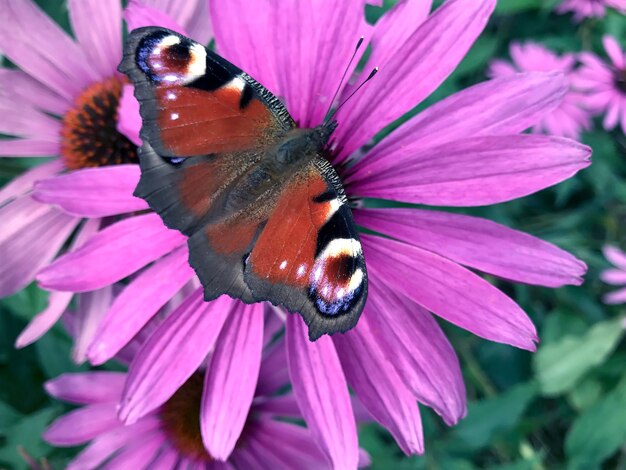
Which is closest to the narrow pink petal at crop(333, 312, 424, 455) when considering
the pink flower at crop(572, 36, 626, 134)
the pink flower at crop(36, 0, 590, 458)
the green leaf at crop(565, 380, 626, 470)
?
the pink flower at crop(36, 0, 590, 458)

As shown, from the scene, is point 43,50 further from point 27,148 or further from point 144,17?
point 144,17

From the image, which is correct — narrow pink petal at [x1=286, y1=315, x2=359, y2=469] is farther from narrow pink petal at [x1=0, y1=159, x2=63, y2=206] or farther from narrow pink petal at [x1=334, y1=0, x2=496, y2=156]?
narrow pink petal at [x1=0, y1=159, x2=63, y2=206]

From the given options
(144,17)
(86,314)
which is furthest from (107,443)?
(144,17)

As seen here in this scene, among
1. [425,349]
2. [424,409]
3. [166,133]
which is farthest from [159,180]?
[424,409]

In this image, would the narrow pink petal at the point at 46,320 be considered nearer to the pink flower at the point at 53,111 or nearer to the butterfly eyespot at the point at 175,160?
the pink flower at the point at 53,111

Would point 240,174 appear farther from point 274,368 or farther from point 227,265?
point 274,368
